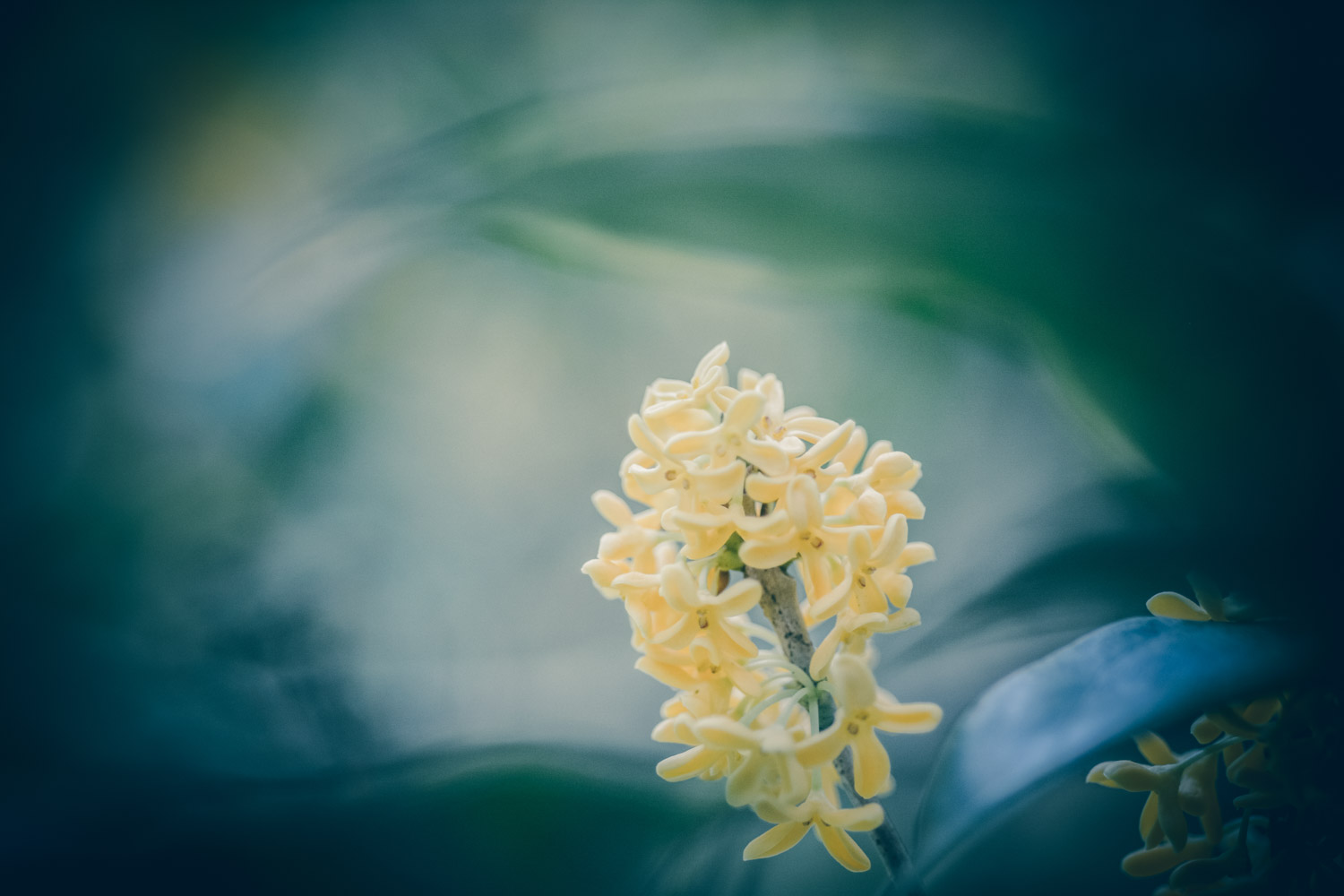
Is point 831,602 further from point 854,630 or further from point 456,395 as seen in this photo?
point 456,395

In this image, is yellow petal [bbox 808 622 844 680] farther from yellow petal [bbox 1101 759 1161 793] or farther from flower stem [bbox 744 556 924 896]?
yellow petal [bbox 1101 759 1161 793]

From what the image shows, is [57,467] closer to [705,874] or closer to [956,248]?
[705,874]

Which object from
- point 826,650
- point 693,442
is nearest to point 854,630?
point 826,650

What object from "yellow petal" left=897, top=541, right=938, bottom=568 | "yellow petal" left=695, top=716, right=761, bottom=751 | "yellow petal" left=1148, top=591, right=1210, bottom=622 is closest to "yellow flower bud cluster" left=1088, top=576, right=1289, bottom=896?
"yellow petal" left=1148, top=591, right=1210, bottom=622

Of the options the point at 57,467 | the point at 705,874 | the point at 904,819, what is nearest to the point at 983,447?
the point at 904,819

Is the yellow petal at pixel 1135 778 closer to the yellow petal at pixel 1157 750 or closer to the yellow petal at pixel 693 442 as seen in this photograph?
the yellow petal at pixel 1157 750

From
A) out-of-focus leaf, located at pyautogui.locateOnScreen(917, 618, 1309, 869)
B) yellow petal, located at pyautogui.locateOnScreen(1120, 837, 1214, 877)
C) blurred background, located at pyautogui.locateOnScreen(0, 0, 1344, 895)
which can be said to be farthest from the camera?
blurred background, located at pyautogui.locateOnScreen(0, 0, 1344, 895)
